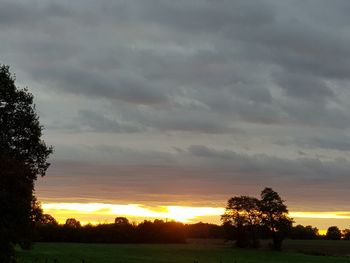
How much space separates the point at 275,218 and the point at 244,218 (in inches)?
334

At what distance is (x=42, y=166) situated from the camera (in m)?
45.2

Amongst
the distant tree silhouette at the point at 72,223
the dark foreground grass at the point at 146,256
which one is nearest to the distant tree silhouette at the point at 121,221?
the distant tree silhouette at the point at 72,223

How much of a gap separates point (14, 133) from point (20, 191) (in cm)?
1351

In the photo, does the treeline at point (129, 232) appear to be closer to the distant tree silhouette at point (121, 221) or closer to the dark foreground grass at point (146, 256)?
the distant tree silhouette at point (121, 221)

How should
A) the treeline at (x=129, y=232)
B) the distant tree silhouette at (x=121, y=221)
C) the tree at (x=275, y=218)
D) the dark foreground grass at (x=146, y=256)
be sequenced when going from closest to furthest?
the dark foreground grass at (x=146, y=256)
the tree at (x=275, y=218)
the treeline at (x=129, y=232)
the distant tree silhouette at (x=121, y=221)

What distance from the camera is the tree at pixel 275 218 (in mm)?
144500

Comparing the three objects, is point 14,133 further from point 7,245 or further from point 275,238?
point 275,238

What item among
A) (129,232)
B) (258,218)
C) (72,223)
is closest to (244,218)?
(258,218)

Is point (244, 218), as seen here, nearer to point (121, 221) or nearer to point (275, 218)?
point (275, 218)

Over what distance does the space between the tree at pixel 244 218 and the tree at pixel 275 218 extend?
2.35m

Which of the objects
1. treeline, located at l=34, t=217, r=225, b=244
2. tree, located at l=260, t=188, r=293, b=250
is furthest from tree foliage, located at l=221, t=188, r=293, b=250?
treeline, located at l=34, t=217, r=225, b=244

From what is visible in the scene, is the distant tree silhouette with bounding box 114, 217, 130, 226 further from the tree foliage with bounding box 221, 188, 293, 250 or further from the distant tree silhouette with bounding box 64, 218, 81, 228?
the tree foliage with bounding box 221, 188, 293, 250

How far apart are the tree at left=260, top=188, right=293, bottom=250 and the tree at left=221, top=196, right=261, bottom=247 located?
7.71ft

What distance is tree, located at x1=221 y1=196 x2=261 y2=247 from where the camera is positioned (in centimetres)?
14800
